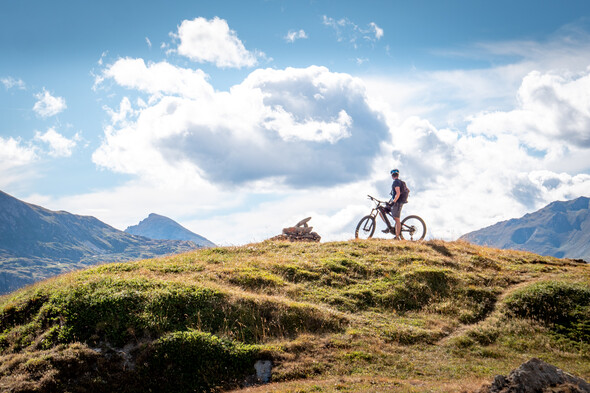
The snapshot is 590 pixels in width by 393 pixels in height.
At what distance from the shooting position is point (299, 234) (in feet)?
117

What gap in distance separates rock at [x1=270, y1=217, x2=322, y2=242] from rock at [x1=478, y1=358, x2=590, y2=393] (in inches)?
989

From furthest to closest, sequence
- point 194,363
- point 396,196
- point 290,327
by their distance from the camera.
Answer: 1. point 396,196
2. point 290,327
3. point 194,363

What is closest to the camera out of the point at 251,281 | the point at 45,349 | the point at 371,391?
the point at 371,391

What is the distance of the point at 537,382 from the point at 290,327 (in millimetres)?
9523

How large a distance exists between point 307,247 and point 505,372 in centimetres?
1774

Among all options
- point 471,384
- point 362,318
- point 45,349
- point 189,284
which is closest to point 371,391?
point 471,384

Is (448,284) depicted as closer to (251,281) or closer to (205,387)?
(251,281)

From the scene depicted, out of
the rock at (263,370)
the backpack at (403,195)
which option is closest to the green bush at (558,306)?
the backpack at (403,195)

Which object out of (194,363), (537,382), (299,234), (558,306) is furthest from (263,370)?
(299,234)

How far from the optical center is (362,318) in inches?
730

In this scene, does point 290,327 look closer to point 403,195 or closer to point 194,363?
point 194,363

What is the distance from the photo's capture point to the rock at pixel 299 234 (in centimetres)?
3516

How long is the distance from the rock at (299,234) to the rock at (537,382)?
25.1 meters

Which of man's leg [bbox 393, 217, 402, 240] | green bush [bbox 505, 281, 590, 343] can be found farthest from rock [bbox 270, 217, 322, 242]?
green bush [bbox 505, 281, 590, 343]
